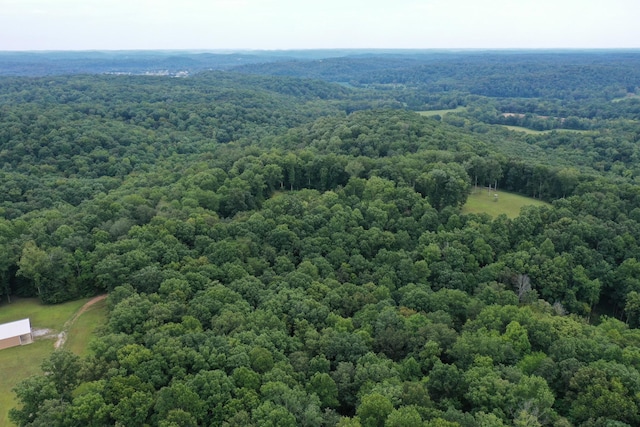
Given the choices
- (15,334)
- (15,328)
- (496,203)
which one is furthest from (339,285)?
(496,203)

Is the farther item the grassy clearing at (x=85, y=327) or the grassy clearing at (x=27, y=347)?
the grassy clearing at (x=85, y=327)

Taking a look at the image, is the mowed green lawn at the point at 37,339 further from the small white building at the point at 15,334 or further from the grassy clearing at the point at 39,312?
the small white building at the point at 15,334

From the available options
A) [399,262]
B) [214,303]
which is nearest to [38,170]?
[214,303]

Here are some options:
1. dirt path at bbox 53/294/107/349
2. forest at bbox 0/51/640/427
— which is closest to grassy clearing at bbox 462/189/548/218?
forest at bbox 0/51/640/427

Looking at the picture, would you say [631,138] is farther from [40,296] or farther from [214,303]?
[40,296]

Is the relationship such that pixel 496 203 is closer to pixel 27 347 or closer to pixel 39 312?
pixel 39 312

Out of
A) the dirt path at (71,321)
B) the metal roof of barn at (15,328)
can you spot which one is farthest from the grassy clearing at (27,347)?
the metal roof of barn at (15,328)

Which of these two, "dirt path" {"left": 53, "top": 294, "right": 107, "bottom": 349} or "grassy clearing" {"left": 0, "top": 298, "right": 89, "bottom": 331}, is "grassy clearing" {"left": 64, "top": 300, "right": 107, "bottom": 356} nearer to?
"dirt path" {"left": 53, "top": 294, "right": 107, "bottom": 349}
